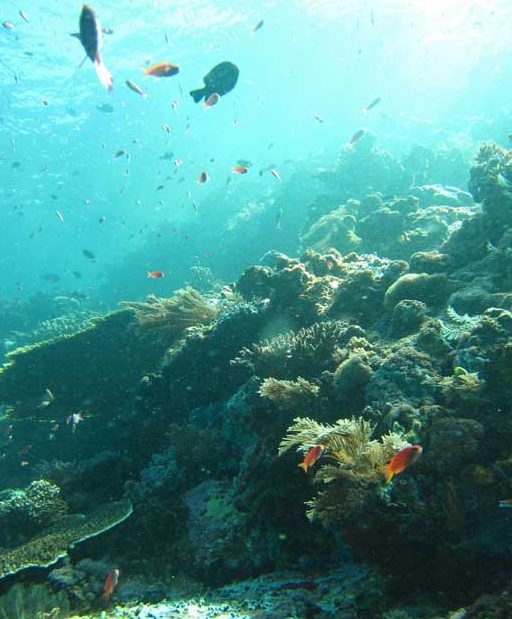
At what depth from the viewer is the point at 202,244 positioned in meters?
27.9

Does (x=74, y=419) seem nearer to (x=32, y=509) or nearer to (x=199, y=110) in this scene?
(x=32, y=509)

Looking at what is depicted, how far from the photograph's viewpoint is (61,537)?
4922 mm

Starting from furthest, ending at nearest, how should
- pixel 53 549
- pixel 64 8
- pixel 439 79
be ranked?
pixel 439 79, pixel 64 8, pixel 53 549

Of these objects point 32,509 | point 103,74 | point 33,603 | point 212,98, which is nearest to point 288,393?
point 33,603

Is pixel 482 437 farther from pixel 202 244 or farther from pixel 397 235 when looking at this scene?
pixel 202 244

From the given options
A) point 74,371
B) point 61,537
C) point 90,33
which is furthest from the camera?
point 74,371

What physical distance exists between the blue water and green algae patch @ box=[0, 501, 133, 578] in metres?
13.1

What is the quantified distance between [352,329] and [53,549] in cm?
485

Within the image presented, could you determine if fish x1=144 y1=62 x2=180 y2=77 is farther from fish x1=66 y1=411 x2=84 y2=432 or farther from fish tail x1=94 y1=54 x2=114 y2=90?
fish x1=66 y1=411 x2=84 y2=432

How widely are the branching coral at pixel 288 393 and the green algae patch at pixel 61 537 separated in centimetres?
257

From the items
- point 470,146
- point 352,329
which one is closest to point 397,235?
point 352,329

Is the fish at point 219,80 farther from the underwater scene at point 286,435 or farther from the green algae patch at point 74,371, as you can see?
the green algae patch at point 74,371

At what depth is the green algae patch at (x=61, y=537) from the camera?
4.50 meters

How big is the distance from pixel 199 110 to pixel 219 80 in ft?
181
